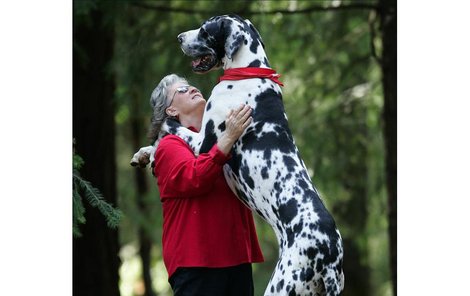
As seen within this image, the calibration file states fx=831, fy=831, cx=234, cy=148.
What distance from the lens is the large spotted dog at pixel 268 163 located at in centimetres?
418

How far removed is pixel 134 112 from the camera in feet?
31.4

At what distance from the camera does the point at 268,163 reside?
14.4ft

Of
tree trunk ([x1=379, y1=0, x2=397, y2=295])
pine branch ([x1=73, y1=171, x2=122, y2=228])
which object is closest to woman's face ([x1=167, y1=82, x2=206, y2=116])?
pine branch ([x1=73, y1=171, x2=122, y2=228])

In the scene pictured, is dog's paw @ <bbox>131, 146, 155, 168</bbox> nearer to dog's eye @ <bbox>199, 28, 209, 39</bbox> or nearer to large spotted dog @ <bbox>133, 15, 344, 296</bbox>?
large spotted dog @ <bbox>133, 15, 344, 296</bbox>

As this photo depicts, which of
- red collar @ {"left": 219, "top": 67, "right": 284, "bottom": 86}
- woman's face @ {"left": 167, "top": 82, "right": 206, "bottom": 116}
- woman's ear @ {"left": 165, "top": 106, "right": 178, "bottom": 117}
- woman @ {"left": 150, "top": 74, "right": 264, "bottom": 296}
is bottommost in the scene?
woman @ {"left": 150, "top": 74, "right": 264, "bottom": 296}

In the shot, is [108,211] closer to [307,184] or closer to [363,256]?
[307,184]

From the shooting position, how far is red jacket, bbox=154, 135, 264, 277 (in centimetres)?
451

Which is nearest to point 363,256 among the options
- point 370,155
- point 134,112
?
point 370,155

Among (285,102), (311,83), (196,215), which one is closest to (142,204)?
(285,102)

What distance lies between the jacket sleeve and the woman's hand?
0.14ft

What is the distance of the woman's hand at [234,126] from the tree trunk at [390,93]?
384cm

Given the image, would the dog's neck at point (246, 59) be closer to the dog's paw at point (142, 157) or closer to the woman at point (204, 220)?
the woman at point (204, 220)

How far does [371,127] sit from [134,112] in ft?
11.7

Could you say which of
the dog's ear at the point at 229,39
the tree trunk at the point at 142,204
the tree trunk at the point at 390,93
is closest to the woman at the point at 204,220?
the dog's ear at the point at 229,39
